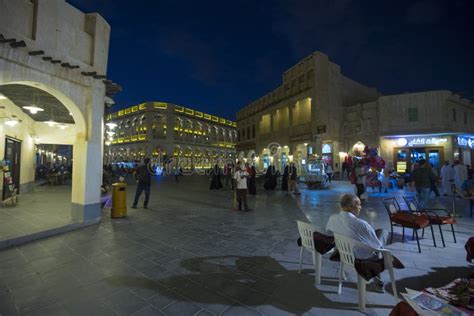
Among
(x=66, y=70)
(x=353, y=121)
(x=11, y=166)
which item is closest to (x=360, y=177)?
(x=66, y=70)

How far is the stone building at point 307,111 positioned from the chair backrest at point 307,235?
18.8 m

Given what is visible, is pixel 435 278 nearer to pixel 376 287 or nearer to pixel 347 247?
pixel 376 287

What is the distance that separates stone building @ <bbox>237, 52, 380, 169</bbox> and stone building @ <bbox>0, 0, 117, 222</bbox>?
60.5 ft

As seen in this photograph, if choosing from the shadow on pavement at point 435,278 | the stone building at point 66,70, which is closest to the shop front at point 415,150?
the shadow on pavement at point 435,278

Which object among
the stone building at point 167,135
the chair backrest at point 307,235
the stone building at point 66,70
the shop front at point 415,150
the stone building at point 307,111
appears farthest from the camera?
the stone building at point 167,135

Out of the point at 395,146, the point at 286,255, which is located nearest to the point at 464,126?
the point at 395,146

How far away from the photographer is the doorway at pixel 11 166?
844 centimetres

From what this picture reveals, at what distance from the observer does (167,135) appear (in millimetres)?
52094

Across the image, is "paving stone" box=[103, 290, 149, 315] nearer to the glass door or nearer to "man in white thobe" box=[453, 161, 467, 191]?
"man in white thobe" box=[453, 161, 467, 191]

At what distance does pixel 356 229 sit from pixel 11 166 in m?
13.1

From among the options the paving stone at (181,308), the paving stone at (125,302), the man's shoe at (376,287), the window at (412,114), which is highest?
the window at (412,114)

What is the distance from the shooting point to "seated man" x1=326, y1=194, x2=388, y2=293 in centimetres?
285

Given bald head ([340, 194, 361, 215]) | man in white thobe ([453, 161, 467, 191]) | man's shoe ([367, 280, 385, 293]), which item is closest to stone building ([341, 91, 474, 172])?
man in white thobe ([453, 161, 467, 191])

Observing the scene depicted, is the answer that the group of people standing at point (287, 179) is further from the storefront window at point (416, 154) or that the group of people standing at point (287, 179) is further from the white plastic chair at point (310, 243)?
the storefront window at point (416, 154)
